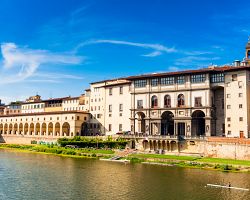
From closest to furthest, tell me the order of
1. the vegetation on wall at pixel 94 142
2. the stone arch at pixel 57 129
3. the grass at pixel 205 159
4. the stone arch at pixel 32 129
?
the grass at pixel 205 159 < the vegetation on wall at pixel 94 142 < the stone arch at pixel 57 129 < the stone arch at pixel 32 129

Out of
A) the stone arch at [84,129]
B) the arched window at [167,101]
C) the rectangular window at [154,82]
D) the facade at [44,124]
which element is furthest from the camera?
the stone arch at [84,129]

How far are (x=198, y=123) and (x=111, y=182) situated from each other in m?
40.7

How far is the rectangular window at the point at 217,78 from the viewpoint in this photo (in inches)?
3049

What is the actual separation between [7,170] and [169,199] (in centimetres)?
3246

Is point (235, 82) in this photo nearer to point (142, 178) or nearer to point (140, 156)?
point (140, 156)

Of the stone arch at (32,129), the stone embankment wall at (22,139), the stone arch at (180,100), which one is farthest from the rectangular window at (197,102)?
the stone arch at (32,129)

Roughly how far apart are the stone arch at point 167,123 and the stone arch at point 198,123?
681 cm

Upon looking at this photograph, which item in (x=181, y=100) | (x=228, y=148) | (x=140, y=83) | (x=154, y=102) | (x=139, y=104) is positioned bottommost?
(x=228, y=148)

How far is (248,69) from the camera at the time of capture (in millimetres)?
73438

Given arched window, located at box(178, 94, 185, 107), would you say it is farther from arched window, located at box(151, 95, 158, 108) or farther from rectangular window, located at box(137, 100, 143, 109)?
rectangular window, located at box(137, 100, 143, 109)

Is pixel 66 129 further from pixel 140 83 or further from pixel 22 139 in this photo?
pixel 140 83

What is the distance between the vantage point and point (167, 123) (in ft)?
288

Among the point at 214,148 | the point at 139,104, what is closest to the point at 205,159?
the point at 214,148

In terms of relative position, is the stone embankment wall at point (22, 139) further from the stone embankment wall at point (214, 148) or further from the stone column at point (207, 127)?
the stone column at point (207, 127)
